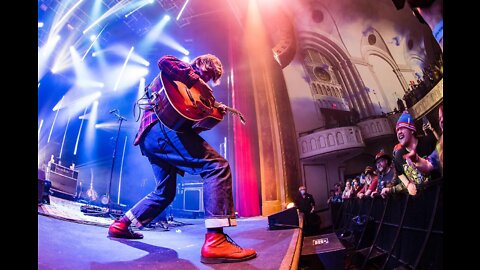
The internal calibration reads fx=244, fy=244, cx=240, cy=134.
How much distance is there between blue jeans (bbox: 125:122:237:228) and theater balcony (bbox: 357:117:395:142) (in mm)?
2324

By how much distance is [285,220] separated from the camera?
2.78m

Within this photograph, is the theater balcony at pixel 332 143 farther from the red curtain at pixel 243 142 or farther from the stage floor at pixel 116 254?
the stage floor at pixel 116 254

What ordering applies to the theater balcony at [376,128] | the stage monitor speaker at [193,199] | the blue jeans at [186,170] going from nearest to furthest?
the blue jeans at [186,170]
the theater balcony at [376,128]
the stage monitor speaker at [193,199]

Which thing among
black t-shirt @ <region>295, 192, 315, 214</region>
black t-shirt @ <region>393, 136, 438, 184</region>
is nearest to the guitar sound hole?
black t-shirt @ <region>393, 136, 438, 184</region>

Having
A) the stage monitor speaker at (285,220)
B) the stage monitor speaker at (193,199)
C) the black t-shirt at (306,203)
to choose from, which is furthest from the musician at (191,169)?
the stage monitor speaker at (193,199)

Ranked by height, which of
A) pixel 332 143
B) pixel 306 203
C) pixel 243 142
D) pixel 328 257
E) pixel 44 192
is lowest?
pixel 328 257

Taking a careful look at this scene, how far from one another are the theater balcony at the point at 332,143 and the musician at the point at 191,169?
2.28 meters

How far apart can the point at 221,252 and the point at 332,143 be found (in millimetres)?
2758

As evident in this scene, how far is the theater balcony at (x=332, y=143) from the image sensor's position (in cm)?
337

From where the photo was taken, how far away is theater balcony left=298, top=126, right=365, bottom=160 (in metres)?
3.37

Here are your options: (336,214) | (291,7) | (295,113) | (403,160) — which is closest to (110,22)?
(291,7)

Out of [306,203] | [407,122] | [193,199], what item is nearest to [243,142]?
[193,199]

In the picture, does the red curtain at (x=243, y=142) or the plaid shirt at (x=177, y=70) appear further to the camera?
the red curtain at (x=243, y=142)

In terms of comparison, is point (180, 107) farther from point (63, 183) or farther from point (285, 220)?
point (285, 220)
